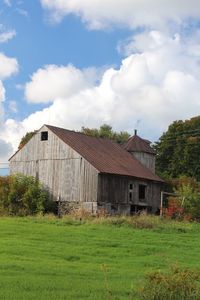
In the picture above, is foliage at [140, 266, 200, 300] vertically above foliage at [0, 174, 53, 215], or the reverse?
foliage at [0, 174, 53, 215]

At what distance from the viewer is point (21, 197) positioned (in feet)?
156

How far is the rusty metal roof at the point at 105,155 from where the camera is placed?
1951 inches

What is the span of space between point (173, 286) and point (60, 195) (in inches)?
1590

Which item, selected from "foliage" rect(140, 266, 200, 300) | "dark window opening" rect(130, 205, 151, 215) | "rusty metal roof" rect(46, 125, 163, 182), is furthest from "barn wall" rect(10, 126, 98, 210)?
"foliage" rect(140, 266, 200, 300)

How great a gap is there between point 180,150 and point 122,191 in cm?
2874

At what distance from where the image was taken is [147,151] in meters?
60.6

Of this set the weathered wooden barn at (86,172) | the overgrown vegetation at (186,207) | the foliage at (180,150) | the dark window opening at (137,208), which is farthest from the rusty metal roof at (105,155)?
the foliage at (180,150)

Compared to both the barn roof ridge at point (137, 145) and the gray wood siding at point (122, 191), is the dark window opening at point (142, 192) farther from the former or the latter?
the barn roof ridge at point (137, 145)

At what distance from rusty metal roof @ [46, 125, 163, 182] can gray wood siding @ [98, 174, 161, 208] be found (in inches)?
24.9

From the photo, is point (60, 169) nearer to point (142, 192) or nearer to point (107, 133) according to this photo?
point (142, 192)

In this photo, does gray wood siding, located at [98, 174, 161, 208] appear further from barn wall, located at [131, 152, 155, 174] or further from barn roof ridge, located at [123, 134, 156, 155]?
barn roof ridge, located at [123, 134, 156, 155]

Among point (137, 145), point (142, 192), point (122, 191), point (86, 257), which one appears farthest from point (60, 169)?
point (86, 257)

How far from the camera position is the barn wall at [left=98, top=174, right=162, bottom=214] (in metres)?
48.6

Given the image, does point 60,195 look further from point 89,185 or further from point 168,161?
point 168,161
